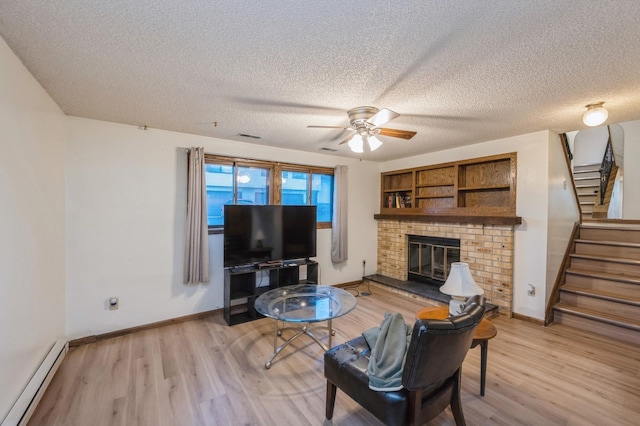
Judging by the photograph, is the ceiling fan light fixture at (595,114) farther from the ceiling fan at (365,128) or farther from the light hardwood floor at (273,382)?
the light hardwood floor at (273,382)

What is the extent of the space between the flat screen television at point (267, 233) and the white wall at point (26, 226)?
1.58 meters

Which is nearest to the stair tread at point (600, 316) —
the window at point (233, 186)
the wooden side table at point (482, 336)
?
the wooden side table at point (482, 336)

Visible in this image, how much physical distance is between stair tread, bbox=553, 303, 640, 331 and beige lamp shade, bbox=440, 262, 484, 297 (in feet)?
7.03

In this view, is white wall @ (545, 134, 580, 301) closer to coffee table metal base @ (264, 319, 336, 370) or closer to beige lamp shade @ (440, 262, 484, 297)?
beige lamp shade @ (440, 262, 484, 297)

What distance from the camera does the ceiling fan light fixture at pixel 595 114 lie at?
2.43 metres

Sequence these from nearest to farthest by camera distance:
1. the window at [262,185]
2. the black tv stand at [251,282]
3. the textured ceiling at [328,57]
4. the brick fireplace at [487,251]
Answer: the textured ceiling at [328,57] < the black tv stand at [251,282] < the brick fireplace at [487,251] < the window at [262,185]

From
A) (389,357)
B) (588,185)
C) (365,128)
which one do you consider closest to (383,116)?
(365,128)

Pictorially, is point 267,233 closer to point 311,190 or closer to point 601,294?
point 311,190

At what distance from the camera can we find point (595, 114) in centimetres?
244

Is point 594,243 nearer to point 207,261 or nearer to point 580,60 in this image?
point 580,60

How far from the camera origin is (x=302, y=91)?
2.24m

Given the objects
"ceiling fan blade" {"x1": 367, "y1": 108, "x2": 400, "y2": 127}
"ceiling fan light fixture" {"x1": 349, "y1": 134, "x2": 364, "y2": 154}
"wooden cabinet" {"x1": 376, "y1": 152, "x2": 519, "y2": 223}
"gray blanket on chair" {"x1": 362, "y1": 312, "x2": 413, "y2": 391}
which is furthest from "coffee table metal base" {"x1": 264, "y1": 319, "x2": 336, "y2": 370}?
"wooden cabinet" {"x1": 376, "y1": 152, "x2": 519, "y2": 223}

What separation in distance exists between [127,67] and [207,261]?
7.47ft

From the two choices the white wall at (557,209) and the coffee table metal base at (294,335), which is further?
the white wall at (557,209)
